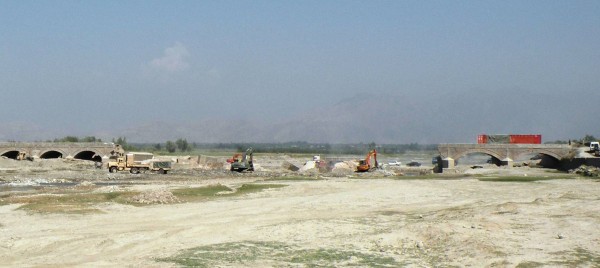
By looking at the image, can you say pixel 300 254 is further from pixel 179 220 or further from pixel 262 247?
pixel 179 220

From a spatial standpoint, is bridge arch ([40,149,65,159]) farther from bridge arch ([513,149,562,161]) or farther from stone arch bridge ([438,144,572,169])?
bridge arch ([513,149,562,161])

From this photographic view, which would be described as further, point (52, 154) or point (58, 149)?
point (52, 154)

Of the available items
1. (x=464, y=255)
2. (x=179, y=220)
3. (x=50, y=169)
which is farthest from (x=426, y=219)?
(x=50, y=169)

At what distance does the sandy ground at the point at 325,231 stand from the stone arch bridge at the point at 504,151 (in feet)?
186

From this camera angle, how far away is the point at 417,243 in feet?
77.2

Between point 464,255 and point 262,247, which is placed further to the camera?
point 262,247

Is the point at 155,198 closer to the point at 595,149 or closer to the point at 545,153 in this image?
the point at 595,149

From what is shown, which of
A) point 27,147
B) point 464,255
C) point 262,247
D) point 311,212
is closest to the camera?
point 464,255

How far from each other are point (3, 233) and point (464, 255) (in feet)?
57.3

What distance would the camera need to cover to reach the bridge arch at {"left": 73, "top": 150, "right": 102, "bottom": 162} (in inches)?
4385

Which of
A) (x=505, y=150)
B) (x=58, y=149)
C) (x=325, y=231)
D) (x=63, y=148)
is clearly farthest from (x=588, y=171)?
(x=58, y=149)

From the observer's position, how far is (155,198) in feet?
127

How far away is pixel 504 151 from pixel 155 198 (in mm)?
71697

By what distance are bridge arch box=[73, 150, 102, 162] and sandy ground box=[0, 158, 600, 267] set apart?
7569 centimetres
